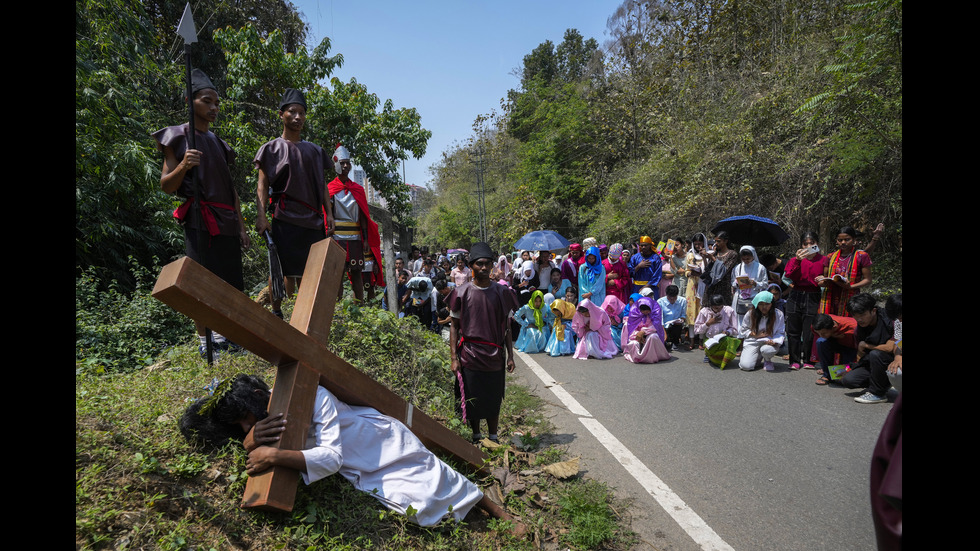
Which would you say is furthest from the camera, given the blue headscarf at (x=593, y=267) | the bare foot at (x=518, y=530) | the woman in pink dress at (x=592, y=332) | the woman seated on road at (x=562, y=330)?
the blue headscarf at (x=593, y=267)

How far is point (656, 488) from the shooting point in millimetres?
3949

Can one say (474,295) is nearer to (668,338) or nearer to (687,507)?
(687,507)

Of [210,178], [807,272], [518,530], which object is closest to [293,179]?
[210,178]

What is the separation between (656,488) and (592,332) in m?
5.35

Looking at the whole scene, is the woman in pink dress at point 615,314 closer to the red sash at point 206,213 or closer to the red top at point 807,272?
the red top at point 807,272

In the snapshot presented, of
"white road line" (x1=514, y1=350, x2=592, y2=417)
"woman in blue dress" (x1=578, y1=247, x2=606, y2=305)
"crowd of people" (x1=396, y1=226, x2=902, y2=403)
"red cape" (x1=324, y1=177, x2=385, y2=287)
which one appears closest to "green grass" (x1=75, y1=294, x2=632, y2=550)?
"white road line" (x1=514, y1=350, x2=592, y2=417)

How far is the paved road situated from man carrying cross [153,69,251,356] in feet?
10.9

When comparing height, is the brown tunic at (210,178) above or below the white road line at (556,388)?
above

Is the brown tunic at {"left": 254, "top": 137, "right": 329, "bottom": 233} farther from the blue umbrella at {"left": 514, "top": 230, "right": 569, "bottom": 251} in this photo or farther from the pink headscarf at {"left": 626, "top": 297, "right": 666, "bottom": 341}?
the blue umbrella at {"left": 514, "top": 230, "right": 569, "bottom": 251}

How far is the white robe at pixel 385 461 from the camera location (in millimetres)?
2639

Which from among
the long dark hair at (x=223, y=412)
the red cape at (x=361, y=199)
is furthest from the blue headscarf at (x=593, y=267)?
the long dark hair at (x=223, y=412)

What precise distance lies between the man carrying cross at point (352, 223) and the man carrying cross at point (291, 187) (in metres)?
1.63

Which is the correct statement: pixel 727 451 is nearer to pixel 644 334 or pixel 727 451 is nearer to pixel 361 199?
pixel 644 334

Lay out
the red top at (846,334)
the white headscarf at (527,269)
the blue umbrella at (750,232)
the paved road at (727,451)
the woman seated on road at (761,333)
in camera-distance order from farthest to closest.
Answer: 1. the white headscarf at (527,269)
2. the blue umbrella at (750,232)
3. the woman seated on road at (761,333)
4. the red top at (846,334)
5. the paved road at (727,451)
